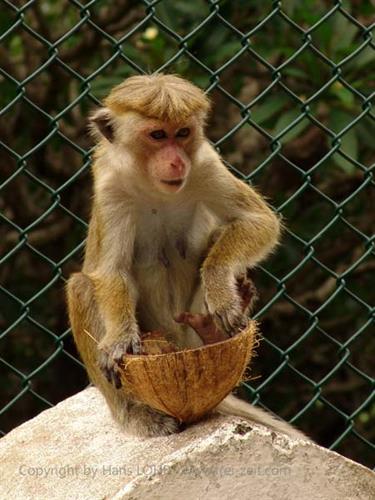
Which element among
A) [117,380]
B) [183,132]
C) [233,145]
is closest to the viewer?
[117,380]

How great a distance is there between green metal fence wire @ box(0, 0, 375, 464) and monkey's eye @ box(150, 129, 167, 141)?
180 centimetres

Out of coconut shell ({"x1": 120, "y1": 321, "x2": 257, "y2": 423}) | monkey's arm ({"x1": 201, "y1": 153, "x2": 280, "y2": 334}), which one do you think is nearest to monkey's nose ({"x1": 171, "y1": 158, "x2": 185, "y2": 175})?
monkey's arm ({"x1": 201, "y1": 153, "x2": 280, "y2": 334})

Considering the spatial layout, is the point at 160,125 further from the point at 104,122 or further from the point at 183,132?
the point at 104,122

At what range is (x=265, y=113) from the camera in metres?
7.23

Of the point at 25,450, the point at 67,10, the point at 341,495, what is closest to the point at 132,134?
the point at 25,450

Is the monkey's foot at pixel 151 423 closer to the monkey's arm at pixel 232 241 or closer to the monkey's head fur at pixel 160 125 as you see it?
the monkey's arm at pixel 232 241

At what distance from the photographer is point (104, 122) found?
18.0 feet

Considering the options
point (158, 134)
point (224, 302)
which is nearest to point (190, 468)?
point (224, 302)

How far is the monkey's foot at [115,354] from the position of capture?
15.8ft

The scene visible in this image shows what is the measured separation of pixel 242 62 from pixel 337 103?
98cm

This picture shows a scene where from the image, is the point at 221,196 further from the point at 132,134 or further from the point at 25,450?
the point at 25,450

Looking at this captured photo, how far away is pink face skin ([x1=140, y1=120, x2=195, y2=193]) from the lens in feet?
16.6

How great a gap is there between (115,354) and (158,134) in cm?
101

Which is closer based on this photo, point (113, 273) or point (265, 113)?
point (113, 273)
